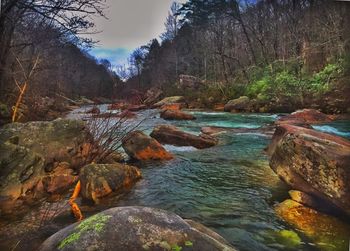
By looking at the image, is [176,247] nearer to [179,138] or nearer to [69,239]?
[69,239]

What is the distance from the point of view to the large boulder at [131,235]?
1255mm

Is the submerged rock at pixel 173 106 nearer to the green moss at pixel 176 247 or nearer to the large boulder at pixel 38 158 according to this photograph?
the large boulder at pixel 38 158

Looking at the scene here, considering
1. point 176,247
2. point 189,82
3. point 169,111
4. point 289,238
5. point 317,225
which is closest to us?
point 176,247

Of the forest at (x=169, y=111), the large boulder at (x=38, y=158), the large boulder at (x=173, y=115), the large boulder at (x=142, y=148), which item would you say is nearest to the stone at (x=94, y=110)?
the forest at (x=169, y=111)

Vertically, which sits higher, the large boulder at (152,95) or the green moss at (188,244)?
the large boulder at (152,95)

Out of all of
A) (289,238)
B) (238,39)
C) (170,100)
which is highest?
(238,39)

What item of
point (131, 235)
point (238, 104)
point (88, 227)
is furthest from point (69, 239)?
point (238, 104)

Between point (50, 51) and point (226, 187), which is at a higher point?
point (50, 51)

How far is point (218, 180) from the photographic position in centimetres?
284

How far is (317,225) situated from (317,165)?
1.18 ft

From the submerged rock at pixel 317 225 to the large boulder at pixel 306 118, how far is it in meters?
0.80

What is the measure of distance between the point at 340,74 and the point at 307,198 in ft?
3.17

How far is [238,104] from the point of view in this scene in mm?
3107

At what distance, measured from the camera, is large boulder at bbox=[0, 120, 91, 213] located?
6.97 ft
